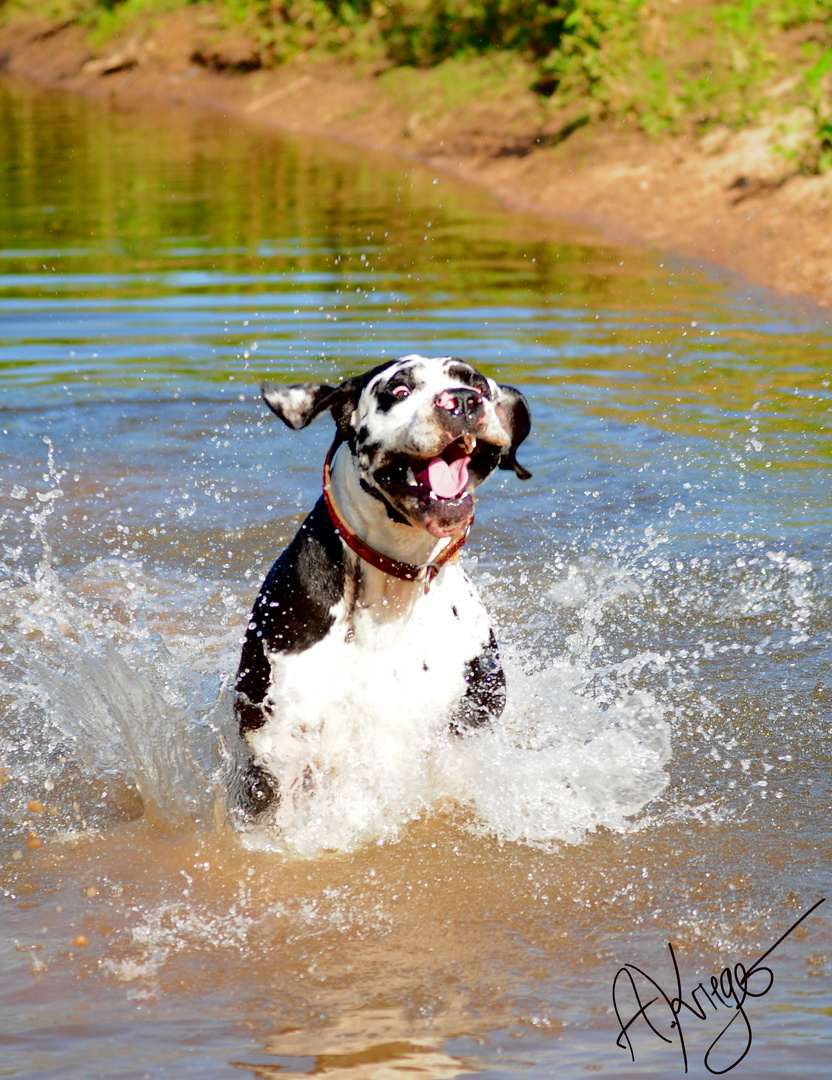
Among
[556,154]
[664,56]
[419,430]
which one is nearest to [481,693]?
[419,430]

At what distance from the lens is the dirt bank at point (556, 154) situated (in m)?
12.6

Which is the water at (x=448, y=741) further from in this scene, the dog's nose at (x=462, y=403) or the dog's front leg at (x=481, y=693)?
the dog's nose at (x=462, y=403)

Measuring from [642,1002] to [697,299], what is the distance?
8.61 meters

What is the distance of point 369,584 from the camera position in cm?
408

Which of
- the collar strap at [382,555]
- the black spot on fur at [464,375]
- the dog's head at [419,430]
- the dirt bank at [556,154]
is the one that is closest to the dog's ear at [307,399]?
the dog's head at [419,430]

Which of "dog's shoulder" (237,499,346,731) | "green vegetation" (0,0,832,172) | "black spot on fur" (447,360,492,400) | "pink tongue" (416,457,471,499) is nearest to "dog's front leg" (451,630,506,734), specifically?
"dog's shoulder" (237,499,346,731)

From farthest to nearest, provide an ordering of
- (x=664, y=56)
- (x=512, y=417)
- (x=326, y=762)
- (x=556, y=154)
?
(x=664, y=56)
(x=556, y=154)
(x=512, y=417)
(x=326, y=762)

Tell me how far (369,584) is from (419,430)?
50 cm

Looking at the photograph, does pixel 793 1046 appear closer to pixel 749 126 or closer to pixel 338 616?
pixel 338 616

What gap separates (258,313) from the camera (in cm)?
1119

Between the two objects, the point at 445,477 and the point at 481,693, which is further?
the point at 481,693

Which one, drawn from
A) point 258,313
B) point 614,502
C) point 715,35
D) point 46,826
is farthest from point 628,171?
point 46,826
